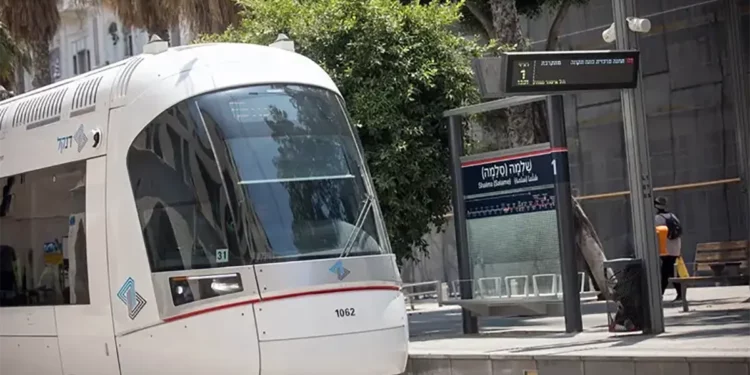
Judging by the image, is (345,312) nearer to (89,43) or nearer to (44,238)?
(44,238)

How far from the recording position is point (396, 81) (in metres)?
17.6

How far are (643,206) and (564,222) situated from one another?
1.39 meters

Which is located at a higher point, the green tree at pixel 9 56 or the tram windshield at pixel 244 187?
the green tree at pixel 9 56

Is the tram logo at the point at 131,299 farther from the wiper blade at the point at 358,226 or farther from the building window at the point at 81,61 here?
the building window at the point at 81,61

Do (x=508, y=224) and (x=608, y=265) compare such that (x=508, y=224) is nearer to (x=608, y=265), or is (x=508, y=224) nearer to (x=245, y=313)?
(x=608, y=265)

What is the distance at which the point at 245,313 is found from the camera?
403 inches

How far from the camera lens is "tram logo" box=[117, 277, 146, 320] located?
10.8 m

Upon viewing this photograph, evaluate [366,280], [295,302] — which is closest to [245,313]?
[295,302]

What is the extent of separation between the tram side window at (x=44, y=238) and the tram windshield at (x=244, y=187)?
1.09 m

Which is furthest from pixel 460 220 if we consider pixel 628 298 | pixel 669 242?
pixel 669 242

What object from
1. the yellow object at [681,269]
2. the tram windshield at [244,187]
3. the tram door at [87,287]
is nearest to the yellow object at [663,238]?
the yellow object at [681,269]

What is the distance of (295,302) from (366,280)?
738 millimetres

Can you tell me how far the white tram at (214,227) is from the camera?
10328 millimetres

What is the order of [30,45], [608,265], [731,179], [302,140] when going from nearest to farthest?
1. [302,140]
2. [608,265]
3. [731,179]
4. [30,45]
